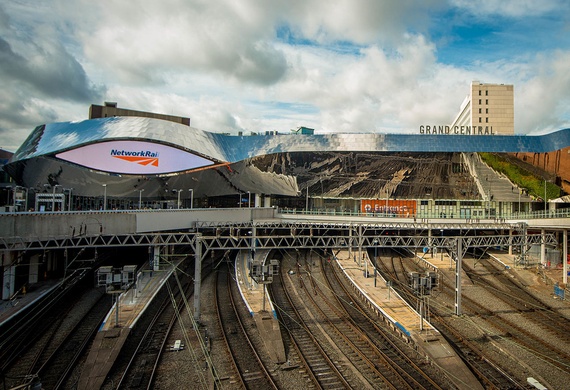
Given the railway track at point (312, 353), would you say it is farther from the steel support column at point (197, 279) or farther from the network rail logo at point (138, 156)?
the network rail logo at point (138, 156)

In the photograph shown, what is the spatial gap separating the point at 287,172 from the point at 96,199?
115ft

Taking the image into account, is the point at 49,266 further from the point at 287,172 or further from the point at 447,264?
the point at 287,172

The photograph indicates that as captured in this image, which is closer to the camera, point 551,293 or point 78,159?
point 551,293

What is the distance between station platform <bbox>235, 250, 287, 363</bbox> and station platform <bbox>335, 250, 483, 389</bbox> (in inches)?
282

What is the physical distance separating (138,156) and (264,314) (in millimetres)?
43369

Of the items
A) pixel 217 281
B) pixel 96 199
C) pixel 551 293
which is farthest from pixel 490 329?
pixel 96 199

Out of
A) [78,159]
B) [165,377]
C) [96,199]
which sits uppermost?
[78,159]

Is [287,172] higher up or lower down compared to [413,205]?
higher up

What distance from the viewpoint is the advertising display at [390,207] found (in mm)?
74938

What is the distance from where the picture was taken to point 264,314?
23703mm

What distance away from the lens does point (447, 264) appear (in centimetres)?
4219

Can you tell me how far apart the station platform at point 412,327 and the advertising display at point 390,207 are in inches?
1615

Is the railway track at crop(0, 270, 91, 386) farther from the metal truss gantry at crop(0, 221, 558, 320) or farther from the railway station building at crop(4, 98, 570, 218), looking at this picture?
the railway station building at crop(4, 98, 570, 218)

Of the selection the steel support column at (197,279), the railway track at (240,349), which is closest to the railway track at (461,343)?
the railway track at (240,349)
